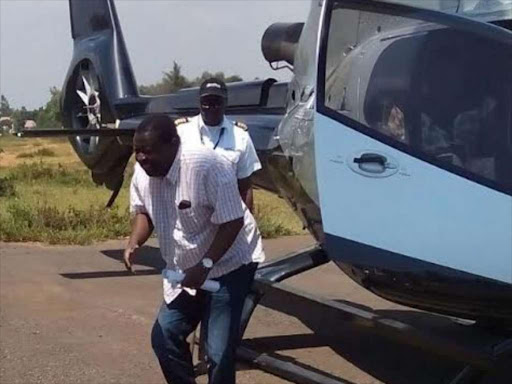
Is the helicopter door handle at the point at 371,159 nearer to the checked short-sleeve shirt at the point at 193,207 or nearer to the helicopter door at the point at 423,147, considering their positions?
the helicopter door at the point at 423,147

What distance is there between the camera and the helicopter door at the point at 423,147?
186 inches

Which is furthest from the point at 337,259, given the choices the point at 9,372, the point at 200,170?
the point at 9,372

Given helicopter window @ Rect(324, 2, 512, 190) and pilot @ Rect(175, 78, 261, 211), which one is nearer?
helicopter window @ Rect(324, 2, 512, 190)

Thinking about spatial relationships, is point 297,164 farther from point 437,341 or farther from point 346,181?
point 437,341

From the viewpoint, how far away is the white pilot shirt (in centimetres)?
633

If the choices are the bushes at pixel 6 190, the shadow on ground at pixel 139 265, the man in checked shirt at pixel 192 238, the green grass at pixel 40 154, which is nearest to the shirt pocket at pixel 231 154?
the man in checked shirt at pixel 192 238

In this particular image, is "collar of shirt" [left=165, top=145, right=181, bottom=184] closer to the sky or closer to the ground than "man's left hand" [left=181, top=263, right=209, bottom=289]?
closer to the sky

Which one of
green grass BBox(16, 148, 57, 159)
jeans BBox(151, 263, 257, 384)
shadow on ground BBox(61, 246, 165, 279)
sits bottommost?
green grass BBox(16, 148, 57, 159)

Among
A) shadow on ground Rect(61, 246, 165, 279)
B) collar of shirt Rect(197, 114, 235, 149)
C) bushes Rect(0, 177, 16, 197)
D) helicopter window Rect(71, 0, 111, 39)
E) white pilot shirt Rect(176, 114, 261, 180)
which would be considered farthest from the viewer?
bushes Rect(0, 177, 16, 197)

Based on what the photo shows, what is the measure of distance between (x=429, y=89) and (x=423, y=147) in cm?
32

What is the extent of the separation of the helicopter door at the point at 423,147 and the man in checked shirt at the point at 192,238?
560mm

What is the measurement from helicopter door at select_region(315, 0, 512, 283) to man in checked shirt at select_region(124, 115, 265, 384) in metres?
0.56

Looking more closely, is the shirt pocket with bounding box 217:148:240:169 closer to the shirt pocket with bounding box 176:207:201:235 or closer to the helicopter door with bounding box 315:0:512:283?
the helicopter door with bounding box 315:0:512:283

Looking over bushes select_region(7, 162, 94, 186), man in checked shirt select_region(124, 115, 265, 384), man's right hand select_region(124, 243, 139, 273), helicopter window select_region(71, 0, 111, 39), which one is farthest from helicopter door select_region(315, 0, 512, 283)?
bushes select_region(7, 162, 94, 186)
